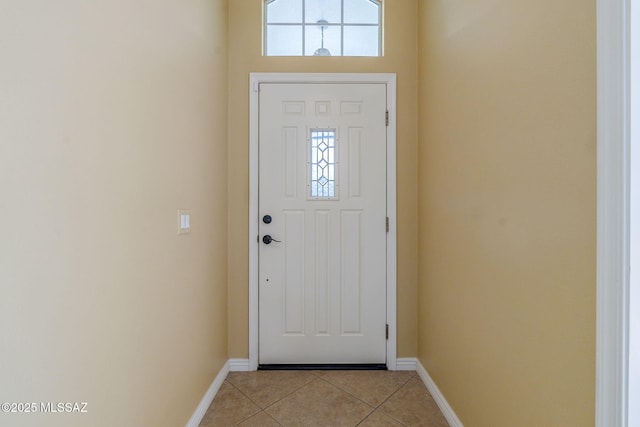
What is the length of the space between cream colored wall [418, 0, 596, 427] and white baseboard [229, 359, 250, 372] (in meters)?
1.31

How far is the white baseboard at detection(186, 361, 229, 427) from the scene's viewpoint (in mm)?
1624

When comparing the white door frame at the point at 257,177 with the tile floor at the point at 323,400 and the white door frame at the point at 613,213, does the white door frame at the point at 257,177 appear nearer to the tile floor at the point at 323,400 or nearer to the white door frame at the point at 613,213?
the tile floor at the point at 323,400

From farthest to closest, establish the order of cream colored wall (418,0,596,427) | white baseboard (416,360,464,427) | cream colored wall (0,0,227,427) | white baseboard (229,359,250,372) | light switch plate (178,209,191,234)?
white baseboard (229,359,250,372) → white baseboard (416,360,464,427) → light switch plate (178,209,191,234) → cream colored wall (418,0,596,427) → cream colored wall (0,0,227,427)

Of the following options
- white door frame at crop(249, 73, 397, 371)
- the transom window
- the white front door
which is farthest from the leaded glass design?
the transom window

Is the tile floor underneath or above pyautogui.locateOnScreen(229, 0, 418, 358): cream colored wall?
underneath

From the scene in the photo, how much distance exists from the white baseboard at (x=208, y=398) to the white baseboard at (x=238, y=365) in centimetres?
4

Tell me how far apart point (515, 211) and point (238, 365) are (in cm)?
205

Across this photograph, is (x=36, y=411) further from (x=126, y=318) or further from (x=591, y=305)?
(x=591, y=305)

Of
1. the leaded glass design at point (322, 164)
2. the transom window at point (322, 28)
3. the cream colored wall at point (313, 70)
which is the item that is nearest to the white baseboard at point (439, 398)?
the cream colored wall at point (313, 70)

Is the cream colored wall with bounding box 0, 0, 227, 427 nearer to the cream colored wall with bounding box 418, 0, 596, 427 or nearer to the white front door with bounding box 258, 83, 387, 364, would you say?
the white front door with bounding box 258, 83, 387, 364

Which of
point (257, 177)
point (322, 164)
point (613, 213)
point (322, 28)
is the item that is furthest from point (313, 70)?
point (613, 213)

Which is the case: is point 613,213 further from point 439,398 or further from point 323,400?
point 323,400

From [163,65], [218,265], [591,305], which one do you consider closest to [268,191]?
[218,265]

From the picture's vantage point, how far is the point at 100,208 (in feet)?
3.05
